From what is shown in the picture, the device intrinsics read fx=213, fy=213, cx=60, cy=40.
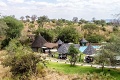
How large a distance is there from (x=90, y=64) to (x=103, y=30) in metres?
40.9

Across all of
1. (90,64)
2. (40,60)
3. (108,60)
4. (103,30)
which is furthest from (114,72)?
(103,30)

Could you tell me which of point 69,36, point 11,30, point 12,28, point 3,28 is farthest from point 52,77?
point 12,28

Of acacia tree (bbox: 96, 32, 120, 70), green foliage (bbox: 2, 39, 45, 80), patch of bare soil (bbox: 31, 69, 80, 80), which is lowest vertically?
acacia tree (bbox: 96, 32, 120, 70)

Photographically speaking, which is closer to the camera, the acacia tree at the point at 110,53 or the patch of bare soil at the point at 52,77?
the patch of bare soil at the point at 52,77

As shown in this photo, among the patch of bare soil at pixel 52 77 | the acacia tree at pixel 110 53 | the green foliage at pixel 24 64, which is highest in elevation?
the green foliage at pixel 24 64

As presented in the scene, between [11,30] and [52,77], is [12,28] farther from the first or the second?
[52,77]

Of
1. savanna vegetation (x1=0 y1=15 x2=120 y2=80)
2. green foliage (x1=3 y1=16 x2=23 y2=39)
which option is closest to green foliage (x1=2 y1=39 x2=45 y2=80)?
savanna vegetation (x1=0 y1=15 x2=120 y2=80)

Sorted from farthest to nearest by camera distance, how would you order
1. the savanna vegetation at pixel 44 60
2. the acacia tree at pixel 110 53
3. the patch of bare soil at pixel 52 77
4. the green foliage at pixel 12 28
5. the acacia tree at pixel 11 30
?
1. the green foliage at pixel 12 28
2. the acacia tree at pixel 11 30
3. the acacia tree at pixel 110 53
4. the savanna vegetation at pixel 44 60
5. the patch of bare soil at pixel 52 77

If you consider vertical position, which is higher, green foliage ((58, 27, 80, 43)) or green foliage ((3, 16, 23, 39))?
green foliage ((3, 16, 23, 39))

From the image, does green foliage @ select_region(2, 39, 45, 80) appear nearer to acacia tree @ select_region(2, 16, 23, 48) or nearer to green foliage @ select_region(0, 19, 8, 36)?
green foliage @ select_region(0, 19, 8, 36)

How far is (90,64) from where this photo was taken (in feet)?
103

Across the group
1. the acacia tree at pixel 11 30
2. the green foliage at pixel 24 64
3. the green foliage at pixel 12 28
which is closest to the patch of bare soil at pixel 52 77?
the green foliage at pixel 24 64

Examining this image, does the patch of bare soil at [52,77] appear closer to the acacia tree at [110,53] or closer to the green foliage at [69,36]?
the acacia tree at [110,53]

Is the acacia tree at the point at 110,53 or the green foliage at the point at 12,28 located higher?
the green foliage at the point at 12,28
